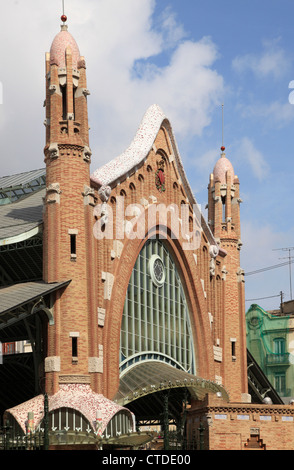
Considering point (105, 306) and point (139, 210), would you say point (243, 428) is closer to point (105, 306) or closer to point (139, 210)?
point (105, 306)

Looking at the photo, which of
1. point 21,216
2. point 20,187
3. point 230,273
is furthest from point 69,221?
point 230,273

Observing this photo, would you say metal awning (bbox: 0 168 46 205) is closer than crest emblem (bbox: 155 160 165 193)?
No

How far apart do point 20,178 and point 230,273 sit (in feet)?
60.6

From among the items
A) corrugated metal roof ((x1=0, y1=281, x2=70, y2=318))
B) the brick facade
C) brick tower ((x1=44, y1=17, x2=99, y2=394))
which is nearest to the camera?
the brick facade

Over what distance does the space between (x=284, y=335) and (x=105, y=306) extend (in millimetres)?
52873

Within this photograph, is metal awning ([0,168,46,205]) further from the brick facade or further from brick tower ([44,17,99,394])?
brick tower ([44,17,99,394])

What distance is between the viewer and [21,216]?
188 feet

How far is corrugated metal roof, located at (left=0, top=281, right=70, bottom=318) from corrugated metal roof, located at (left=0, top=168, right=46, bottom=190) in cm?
2078

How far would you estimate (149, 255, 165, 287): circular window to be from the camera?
59031 millimetres

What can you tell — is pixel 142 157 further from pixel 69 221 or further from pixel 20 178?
pixel 20 178

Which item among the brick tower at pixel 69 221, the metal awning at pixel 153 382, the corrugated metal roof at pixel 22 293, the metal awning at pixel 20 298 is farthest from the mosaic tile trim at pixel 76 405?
the corrugated metal roof at pixel 22 293

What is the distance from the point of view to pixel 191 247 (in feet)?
211

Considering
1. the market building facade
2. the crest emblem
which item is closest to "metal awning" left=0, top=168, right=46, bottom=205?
the market building facade
